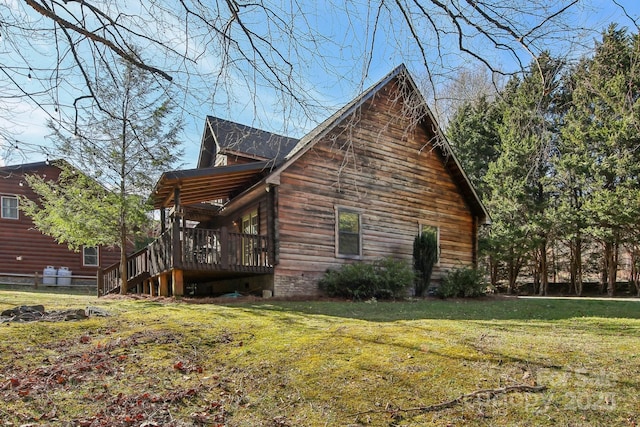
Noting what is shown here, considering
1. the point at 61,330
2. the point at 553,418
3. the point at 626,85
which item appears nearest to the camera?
the point at 553,418

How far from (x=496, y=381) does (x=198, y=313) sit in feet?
19.0

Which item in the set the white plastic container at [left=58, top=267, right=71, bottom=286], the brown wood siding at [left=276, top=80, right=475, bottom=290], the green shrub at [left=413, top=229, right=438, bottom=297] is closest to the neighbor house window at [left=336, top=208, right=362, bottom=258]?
the brown wood siding at [left=276, top=80, right=475, bottom=290]

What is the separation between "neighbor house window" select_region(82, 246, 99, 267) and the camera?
2358cm

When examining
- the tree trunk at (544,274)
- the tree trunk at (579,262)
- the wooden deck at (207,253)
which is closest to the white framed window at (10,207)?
the wooden deck at (207,253)

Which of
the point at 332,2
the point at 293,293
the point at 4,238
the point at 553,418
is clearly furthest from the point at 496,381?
the point at 4,238

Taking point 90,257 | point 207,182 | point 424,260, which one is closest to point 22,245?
point 90,257

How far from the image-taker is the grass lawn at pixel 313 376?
348cm

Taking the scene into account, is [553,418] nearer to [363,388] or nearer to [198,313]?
[363,388]

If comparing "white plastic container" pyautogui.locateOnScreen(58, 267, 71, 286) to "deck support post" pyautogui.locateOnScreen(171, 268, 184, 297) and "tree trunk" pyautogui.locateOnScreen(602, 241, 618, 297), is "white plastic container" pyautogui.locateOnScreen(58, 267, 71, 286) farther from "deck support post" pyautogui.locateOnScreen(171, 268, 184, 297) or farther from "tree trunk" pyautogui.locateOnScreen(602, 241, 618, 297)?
"tree trunk" pyautogui.locateOnScreen(602, 241, 618, 297)

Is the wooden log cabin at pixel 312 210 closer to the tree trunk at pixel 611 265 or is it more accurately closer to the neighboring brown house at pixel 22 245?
the neighboring brown house at pixel 22 245

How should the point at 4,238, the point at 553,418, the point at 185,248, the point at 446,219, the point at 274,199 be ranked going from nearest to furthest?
1. the point at 553,418
2. the point at 185,248
3. the point at 274,199
4. the point at 446,219
5. the point at 4,238

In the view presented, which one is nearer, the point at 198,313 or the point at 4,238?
the point at 198,313

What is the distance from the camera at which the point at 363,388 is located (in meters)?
3.95

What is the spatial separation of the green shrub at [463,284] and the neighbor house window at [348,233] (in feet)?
10.9
